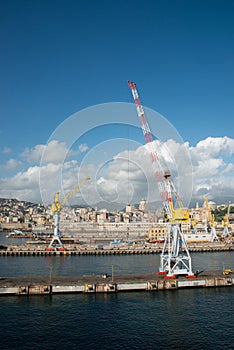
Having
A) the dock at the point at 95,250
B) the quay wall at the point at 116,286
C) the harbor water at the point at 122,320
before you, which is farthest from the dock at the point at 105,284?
the dock at the point at 95,250

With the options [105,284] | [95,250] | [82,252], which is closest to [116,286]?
[105,284]

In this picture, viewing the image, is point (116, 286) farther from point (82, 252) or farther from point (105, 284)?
point (82, 252)

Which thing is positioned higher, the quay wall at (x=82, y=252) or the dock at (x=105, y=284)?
the quay wall at (x=82, y=252)

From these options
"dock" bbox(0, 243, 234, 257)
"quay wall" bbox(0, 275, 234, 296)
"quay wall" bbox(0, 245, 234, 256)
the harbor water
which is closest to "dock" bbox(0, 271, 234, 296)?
"quay wall" bbox(0, 275, 234, 296)

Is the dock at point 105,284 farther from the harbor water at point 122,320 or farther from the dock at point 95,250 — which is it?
the dock at point 95,250

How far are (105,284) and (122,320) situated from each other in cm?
544

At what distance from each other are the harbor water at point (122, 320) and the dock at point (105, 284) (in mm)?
542

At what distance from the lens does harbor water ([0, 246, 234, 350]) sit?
13.8m

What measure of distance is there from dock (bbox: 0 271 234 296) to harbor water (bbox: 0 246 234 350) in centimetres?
54

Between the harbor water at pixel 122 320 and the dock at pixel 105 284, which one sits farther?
the dock at pixel 105 284

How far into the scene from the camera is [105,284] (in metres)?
21.6

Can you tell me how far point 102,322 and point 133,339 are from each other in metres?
2.45

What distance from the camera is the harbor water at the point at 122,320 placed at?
1376 cm

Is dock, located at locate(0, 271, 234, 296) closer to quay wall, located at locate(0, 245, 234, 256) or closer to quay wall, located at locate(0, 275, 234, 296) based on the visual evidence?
quay wall, located at locate(0, 275, 234, 296)
